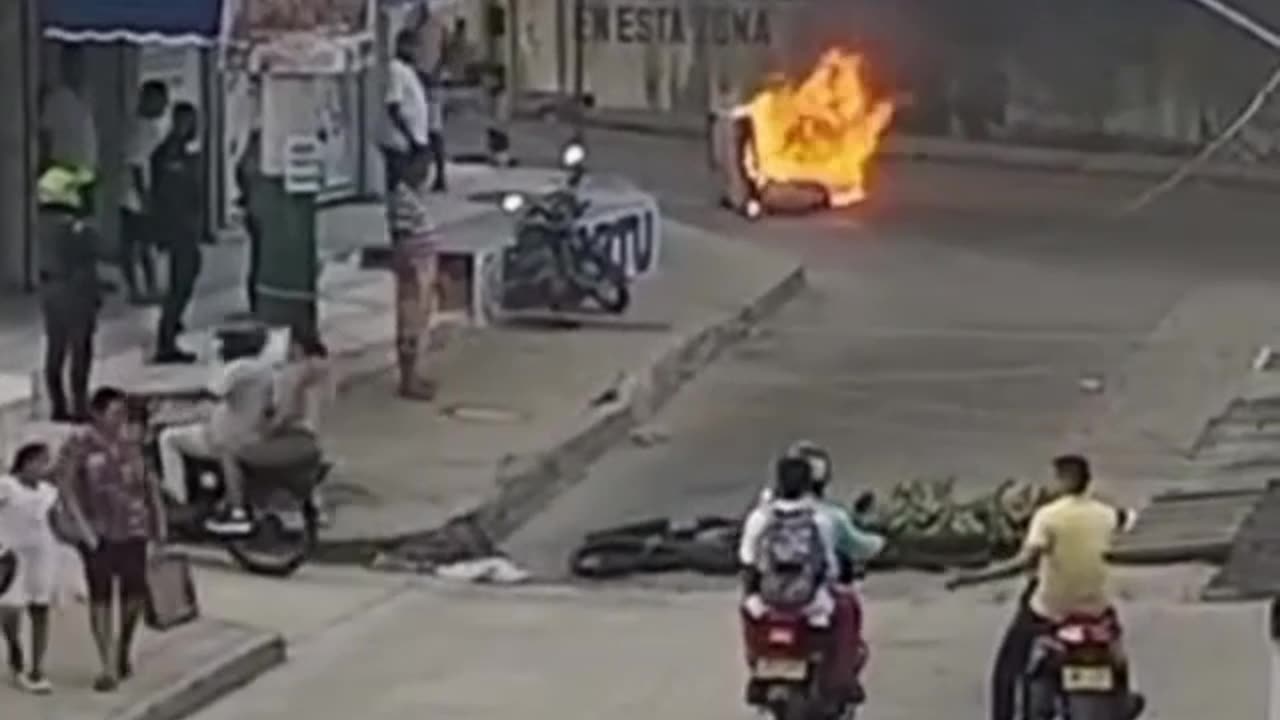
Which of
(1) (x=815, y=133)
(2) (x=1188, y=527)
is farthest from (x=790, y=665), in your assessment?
(1) (x=815, y=133)

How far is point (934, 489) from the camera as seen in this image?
2375 cm

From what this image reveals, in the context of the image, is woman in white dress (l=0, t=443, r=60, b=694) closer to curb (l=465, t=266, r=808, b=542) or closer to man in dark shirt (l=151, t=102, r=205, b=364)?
curb (l=465, t=266, r=808, b=542)

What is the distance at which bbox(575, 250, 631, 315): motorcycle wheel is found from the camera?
32531 millimetres

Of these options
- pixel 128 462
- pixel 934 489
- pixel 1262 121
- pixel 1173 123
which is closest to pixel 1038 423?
pixel 934 489

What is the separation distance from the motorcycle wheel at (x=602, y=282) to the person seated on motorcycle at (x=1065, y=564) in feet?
55.2

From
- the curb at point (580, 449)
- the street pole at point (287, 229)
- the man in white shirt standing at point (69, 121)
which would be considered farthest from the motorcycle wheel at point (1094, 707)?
the man in white shirt standing at point (69, 121)

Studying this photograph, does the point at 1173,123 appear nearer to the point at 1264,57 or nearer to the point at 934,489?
the point at 1264,57

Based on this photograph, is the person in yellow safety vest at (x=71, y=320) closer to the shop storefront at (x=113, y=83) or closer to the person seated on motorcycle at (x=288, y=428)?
the person seated on motorcycle at (x=288, y=428)

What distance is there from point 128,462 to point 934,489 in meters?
7.81

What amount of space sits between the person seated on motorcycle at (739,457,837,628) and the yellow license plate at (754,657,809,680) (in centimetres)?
18

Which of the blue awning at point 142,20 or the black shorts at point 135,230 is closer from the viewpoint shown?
the blue awning at point 142,20

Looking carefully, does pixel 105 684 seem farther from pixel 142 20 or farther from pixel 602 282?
pixel 602 282

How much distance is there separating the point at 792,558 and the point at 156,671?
3.77m

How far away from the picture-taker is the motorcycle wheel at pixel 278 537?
2144cm
